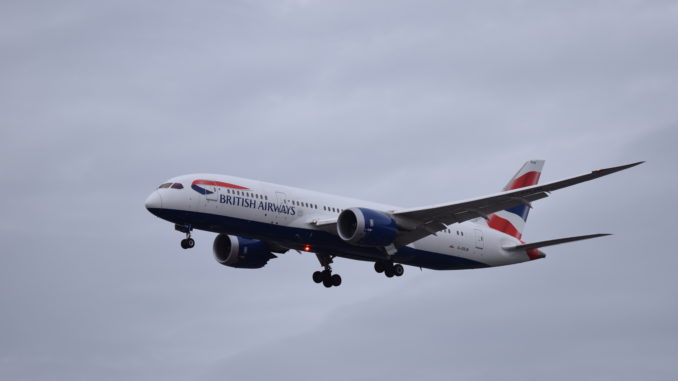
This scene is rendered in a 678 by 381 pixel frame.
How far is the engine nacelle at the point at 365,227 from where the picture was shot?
50.1 meters

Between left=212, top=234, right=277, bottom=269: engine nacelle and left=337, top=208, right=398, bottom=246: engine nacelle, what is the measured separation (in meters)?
7.62

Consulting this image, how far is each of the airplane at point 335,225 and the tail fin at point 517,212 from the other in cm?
85

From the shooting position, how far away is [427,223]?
5241 cm

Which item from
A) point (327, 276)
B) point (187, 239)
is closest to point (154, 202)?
point (187, 239)

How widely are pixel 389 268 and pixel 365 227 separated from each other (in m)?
5.21

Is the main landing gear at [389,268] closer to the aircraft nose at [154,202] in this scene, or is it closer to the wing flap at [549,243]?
the wing flap at [549,243]

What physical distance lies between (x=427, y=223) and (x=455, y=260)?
4993 millimetres

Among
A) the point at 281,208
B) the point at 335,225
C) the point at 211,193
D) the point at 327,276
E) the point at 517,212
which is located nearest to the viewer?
the point at 211,193

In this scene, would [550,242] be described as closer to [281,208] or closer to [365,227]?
[365,227]

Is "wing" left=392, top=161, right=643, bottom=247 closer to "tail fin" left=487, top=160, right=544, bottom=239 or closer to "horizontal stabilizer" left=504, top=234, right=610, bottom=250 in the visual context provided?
"horizontal stabilizer" left=504, top=234, right=610, bottom=250

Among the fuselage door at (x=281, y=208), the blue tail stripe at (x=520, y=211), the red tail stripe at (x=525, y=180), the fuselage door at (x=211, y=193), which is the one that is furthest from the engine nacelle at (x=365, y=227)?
the red tail stripe at (x=525, y=180)

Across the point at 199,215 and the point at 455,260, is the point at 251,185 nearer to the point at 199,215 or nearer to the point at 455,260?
the point at 199,215

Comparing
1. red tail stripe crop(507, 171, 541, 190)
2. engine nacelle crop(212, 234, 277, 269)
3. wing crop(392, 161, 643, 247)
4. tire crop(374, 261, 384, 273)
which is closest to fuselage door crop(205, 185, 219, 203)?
engine nacelle crop(212, 234, 277, 269)

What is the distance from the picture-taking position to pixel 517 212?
2375 inches
